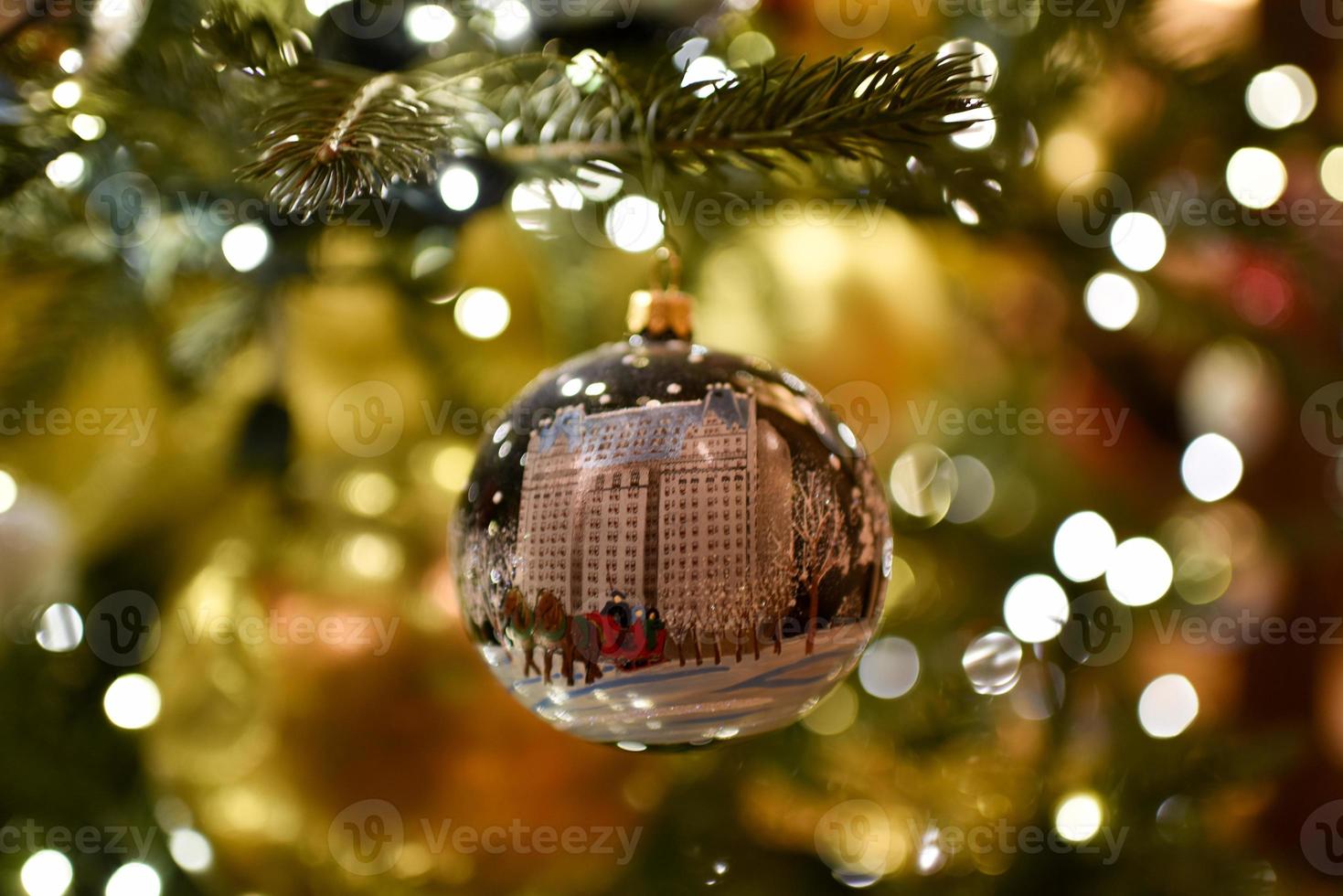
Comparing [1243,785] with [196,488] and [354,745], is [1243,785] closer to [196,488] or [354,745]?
[354,745]

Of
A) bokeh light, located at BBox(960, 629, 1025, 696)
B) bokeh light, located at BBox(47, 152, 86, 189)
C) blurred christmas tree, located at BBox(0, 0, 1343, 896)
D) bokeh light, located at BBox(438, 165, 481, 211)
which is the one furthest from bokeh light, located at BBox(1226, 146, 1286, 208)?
bokeh light, located at BBox(47, 152, 86, 189)

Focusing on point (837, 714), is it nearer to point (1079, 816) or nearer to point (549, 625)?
point (1079, 816)

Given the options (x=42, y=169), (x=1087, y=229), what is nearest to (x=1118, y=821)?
(x=1087, y=229)

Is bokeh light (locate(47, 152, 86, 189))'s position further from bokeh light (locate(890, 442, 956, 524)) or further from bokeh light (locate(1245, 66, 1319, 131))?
bokeh light (locate(1245, 66, 1319, 131))

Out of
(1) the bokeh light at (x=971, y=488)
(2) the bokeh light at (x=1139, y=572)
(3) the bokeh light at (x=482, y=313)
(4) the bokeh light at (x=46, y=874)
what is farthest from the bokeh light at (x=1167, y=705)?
(4) the bokeh light at (x=46, y=874)

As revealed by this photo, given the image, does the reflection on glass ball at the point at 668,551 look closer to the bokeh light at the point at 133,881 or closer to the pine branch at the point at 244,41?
the pine branch at the point at 244,41
